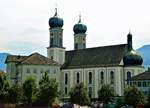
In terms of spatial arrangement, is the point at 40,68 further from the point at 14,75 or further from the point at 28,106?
the point at 28,106

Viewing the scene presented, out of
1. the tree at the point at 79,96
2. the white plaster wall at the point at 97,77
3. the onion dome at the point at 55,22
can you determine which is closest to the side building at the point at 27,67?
the white plaster wall at the point at 97,77

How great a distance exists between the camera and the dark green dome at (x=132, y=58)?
367 feet

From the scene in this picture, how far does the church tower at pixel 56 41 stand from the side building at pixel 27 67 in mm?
11640

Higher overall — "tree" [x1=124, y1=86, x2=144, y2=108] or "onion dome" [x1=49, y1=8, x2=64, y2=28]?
"onion dome" [x1=49, y1=8, x2=64, y2=28]

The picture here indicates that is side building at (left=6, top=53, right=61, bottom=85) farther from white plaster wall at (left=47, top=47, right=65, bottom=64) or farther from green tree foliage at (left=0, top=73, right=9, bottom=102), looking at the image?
green tree foliage at (left=0, top=73, right=9, bottom=102)

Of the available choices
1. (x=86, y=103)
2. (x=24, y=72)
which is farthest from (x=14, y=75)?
(x=86, y=103)

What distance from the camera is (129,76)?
11206cm

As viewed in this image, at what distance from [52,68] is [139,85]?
25.8 meters

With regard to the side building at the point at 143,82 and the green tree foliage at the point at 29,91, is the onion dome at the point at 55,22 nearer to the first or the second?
the side building at the point at 143,82

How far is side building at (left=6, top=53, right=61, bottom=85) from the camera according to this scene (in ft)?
373

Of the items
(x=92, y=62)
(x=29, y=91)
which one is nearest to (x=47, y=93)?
(x=29, y=91)

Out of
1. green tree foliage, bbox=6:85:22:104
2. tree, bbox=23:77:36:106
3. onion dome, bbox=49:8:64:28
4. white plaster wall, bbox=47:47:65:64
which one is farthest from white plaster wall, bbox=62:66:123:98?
green tree foliage, bbox=6:85:22:104

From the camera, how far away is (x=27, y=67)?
374 feet

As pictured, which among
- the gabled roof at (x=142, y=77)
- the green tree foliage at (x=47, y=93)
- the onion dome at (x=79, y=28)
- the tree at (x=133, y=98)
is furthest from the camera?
the onion dome at (x=79, y=28)
